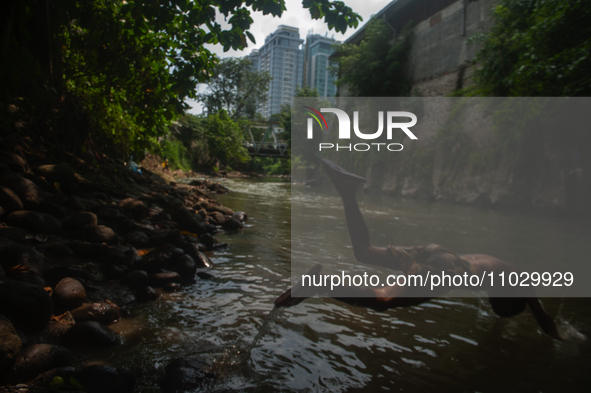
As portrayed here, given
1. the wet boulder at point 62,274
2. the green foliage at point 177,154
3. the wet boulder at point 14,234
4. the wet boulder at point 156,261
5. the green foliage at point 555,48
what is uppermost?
the green foliage at point 555,48

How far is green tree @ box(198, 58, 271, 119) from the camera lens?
43.0m

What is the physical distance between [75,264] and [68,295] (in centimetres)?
77

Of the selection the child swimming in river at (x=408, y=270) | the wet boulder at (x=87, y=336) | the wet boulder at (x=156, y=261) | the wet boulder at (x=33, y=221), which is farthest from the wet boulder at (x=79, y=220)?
the child swimming in river at (x=408, y=270)

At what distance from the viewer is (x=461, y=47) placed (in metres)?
15.5

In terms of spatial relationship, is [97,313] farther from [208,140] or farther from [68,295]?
[208,140]

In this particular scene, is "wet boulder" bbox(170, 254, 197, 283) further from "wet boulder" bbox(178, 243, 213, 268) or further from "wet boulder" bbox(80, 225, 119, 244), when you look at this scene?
"wet boulder" bbox(80, 225, 119, 244)

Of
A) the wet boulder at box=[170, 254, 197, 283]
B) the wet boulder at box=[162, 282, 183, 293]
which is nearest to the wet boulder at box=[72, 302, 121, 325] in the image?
the wet boulder at box=[162, 282, 183, 293]

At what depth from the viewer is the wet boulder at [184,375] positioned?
1.96 meters

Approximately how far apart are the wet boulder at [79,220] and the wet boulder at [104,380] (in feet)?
8.07

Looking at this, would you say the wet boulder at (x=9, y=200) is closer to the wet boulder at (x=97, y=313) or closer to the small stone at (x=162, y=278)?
the small stone at (x=162, y=278)

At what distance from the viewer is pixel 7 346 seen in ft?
5.94

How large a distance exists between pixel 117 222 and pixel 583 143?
1075 centimetres

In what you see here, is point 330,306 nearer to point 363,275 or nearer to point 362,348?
point 362,348

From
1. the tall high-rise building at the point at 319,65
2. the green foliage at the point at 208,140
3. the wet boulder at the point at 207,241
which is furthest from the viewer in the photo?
the tall high-rise building at the point at 319,65
